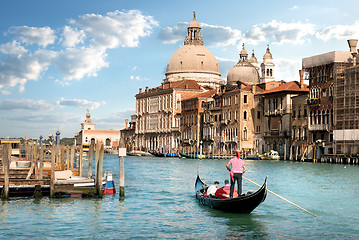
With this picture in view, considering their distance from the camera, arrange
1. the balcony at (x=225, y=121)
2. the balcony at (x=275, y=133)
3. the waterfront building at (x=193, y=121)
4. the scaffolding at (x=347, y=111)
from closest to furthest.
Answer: the scaffolding at (x=347, y=111) → the balcony at (x=275, y=133) → the balcony at (x=225, y=121) → the waterfront building at (x=193, y=121)

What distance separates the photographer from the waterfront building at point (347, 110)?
50531mm

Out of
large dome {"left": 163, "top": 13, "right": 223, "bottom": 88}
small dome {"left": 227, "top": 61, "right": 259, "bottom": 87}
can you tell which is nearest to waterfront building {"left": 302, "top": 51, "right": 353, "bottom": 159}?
small dome {"left": 227, "top": 61, "right": 259, "bottom": 87}

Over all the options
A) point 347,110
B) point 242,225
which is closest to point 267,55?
point 347,110

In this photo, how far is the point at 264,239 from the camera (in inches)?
521

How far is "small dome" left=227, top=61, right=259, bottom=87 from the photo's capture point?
83.4 metres

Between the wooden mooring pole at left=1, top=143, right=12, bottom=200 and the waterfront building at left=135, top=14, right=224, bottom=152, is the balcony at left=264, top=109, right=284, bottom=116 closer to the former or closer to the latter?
the waterfront building at left=135, top=14, right=224, bottom=152

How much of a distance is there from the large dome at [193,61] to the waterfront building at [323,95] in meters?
44.4

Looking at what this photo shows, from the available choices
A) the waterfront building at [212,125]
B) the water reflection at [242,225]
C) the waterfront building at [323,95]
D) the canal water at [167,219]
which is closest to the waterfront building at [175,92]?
the waterfront building at [212,125]

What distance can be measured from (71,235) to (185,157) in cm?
6164

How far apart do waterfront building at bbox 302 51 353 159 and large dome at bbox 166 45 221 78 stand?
44.4m

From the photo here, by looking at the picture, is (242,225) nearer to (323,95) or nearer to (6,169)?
(6,169)

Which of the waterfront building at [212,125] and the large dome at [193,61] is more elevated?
the large dome at [193,61]

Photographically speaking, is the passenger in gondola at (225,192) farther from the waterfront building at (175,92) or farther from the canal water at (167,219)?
the waterfront building at (175,92)

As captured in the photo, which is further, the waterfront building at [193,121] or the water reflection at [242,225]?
the waterfront building at [193,121]
